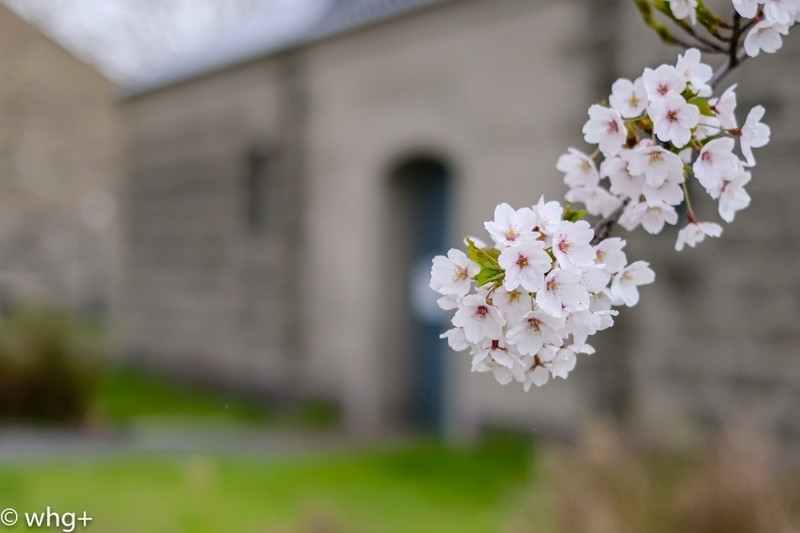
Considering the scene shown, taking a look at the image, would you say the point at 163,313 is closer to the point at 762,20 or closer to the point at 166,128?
the point at 166,128

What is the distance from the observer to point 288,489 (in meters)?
6.51

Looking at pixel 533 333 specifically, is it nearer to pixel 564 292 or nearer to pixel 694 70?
pixel 564 292

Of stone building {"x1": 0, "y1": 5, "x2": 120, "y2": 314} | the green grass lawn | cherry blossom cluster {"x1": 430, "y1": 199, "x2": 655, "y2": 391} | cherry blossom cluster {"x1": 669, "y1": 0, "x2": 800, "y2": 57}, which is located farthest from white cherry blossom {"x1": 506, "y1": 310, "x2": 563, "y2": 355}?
stone building {"x1": 0, "y1": 5, "x2": 120, "y2": 314}

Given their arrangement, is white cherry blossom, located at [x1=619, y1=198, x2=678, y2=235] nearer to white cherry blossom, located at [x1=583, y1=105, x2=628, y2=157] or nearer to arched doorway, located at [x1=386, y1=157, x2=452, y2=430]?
white cherry blossom, located at [x1=583, y1=105, x2=628, y2=157]

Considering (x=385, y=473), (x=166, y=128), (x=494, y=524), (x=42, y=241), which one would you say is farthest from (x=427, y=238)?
(x=42, y=241)

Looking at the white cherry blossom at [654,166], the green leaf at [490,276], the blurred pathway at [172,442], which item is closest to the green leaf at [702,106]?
the white cherry blossom at [654,166]

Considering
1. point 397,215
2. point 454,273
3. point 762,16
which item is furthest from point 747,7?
point 397,215

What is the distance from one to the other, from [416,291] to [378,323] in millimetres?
472

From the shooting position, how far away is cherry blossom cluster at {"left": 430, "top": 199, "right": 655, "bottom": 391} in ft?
4.92

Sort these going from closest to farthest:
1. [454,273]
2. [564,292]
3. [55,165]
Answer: [564,292], [454,273], [55,165]

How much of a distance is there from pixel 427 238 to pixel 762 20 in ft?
25.7

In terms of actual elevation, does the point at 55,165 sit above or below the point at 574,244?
above

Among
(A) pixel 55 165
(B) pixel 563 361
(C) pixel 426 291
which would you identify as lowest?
(B) pixel 563 361

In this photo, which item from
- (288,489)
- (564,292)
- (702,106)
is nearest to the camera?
(564,292)
